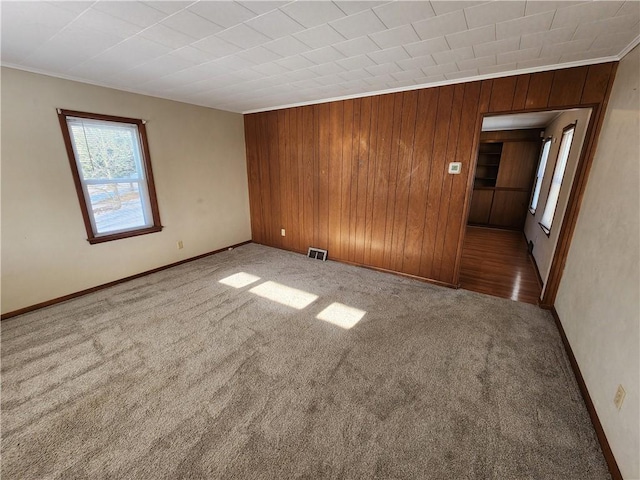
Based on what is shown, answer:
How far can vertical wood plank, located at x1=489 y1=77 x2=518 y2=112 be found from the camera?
255cm

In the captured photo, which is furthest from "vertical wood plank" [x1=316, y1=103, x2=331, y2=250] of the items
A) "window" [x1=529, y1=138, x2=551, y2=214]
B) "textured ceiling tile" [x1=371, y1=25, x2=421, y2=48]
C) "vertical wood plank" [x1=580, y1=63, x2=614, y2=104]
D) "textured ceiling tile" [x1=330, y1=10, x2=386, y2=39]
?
"window" [x1=529, y1=138, x2=551, y2=214]

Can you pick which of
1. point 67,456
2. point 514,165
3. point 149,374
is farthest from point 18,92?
point 514,165

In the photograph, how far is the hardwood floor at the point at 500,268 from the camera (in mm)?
3180

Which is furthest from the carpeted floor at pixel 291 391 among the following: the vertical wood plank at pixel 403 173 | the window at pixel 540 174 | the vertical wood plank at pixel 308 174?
the window at pixel 540 174

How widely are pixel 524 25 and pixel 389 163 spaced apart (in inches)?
69.8

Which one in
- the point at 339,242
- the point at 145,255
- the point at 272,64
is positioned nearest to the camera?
the point at 272,64

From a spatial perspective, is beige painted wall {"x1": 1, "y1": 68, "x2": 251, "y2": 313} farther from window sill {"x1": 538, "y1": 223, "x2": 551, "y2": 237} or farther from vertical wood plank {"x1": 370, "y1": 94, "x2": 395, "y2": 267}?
window sill {"x1": 538, "y1": 223, "x2": 551, "y2": 237}

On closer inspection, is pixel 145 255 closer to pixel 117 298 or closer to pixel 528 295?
pixel 117 298

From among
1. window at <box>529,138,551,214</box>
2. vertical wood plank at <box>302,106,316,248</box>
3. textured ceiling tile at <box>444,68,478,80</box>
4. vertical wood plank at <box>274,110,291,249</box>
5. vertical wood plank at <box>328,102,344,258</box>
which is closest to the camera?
textured ceiling tile at <box>444,68,478,80</box>

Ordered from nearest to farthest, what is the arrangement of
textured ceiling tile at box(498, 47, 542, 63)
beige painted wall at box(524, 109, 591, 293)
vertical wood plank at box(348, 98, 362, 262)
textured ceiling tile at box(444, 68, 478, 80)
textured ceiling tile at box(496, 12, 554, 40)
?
1. textured ceiling tile at box(496, 12, 554, 40)
2. textured ceiling tile at box(498, 47, 542, 63)
3. textured ceiling tile at box(444, 68, 478, 80)
4. beige painted wall at box(524, 109, 591, 293)
5. vertical wood plank at box(348, 98, 362, 262)

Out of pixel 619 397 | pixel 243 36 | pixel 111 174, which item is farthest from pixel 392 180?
pixel 111 174

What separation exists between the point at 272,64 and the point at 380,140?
1.58m

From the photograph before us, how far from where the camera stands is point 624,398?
131 centimetres

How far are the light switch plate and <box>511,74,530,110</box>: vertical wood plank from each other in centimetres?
67
